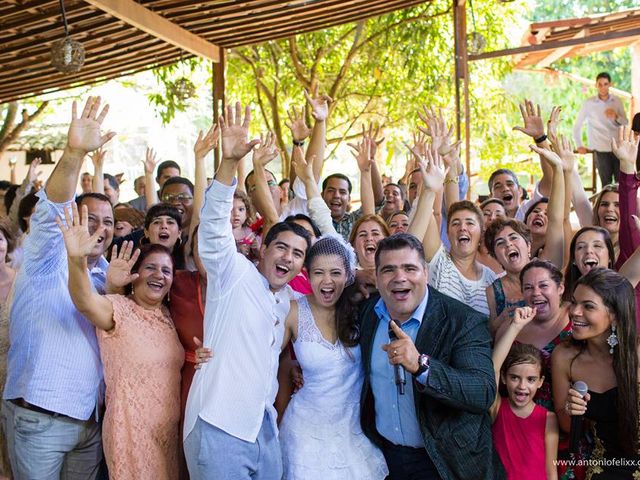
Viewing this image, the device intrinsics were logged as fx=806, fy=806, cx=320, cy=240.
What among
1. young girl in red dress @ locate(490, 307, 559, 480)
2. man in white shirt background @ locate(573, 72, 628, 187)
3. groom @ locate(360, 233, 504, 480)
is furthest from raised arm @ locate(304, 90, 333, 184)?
man in white shirt background @ locate(573, 72, 628, 187)

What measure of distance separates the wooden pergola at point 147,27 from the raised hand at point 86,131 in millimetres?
3079

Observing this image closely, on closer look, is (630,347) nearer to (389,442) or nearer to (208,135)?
(389,442)

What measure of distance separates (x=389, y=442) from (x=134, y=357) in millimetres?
1199

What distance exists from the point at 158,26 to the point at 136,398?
472 centimetres

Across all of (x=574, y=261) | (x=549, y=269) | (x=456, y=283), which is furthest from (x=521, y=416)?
(x=574, y=261)

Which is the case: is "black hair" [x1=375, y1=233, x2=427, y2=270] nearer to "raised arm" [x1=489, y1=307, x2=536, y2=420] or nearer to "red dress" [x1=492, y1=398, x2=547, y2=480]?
"raised arm" [x1=489, y1=307, x2=536, y2=420]

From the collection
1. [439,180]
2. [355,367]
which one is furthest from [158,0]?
[355,367]

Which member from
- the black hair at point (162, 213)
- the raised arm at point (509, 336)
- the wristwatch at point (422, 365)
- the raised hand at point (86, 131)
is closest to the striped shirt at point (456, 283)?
the raised arm at point (509, 336)

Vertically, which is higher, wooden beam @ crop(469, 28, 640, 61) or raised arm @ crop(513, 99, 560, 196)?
wooden beam @ crop(469, 28, 640, 61)

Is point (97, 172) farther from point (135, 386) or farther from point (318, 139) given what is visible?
point (135, 386)

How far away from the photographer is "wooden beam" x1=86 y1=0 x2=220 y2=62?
6652mm

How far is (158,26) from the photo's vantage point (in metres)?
7.46

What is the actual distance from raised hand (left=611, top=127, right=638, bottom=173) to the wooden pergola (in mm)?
3896

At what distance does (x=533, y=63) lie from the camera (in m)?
12.4
